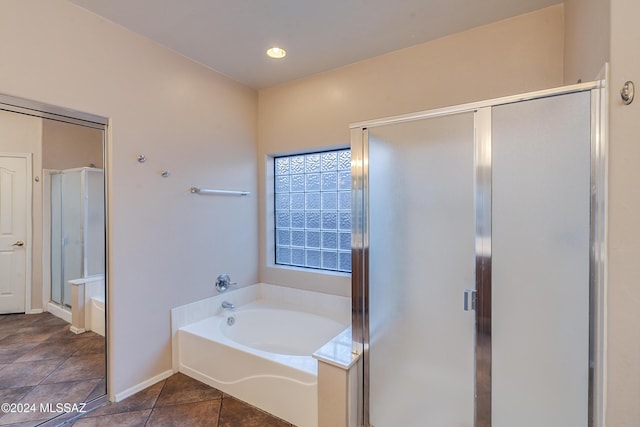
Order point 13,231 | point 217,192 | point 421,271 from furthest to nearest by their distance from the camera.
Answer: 1. point 217,192
2. point 13,231
3. point 421,271

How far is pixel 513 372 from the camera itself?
133 cm

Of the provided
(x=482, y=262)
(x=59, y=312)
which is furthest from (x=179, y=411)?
(x=482, y=262)

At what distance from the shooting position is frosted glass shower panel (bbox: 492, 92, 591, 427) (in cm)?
118

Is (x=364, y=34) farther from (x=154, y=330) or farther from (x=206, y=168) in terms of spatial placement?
(x=154, y=330)

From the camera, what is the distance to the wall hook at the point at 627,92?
0.94m

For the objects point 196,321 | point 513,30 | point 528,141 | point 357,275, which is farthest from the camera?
point 196,321

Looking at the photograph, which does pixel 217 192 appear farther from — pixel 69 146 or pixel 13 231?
pixel 13 231

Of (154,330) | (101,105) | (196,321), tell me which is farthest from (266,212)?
(101,105)

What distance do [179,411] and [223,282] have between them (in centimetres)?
103

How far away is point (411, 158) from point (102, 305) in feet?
7.28

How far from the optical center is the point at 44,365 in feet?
6.04

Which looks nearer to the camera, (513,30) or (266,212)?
(513,30)

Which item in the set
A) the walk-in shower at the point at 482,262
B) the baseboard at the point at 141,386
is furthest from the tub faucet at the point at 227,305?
the walk-in shower at the point at 482,262

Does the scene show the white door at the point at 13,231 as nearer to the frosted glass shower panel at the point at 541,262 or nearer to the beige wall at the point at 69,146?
the beige wall at the point at 69,146
